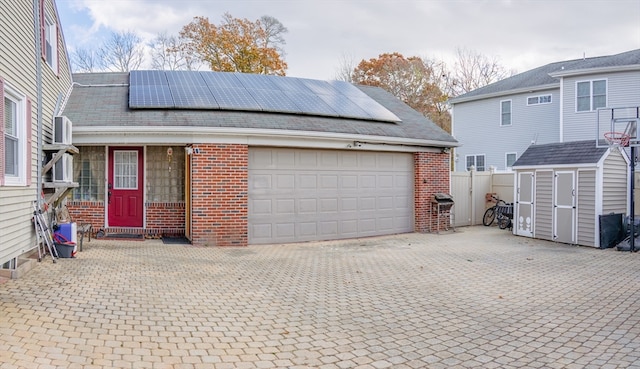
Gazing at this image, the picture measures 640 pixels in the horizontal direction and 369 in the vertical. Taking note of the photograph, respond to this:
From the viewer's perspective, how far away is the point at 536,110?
19547 mm

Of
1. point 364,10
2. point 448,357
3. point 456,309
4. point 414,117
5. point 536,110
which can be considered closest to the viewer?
point 448,357

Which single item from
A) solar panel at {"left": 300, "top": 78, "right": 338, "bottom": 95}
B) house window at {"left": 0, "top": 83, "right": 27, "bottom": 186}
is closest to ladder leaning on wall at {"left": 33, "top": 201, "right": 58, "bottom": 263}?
house window at {"left": 0, "top": 83, "right": 27, "bottom": 186}

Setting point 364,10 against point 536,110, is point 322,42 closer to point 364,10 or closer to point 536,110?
point 364,10

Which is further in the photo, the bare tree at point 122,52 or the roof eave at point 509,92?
the bare tree at point 122,52

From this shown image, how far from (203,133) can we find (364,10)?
1159 centimetres

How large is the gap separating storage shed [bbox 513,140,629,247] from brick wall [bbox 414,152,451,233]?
209 cm

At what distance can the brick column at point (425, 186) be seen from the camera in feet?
40.3

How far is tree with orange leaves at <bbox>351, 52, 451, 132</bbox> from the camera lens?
102 ft

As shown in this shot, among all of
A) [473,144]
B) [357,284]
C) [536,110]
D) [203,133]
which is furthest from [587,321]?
[473,144]

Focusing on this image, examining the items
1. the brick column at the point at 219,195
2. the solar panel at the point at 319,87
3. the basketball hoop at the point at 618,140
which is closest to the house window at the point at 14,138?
the brick column at the point at 219,195

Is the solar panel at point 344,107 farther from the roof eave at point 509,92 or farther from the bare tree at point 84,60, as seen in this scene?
the bare tree at point 84,60

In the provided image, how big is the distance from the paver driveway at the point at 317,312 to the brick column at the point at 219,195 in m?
1.04

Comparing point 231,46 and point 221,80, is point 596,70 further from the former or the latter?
point 231,46

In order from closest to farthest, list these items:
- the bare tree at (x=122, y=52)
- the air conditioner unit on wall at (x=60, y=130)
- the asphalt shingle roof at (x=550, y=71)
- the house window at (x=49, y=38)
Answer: the house window at (x=49, y=38)
the air conditioner unit on wall at (x=60, y=130)
the asphalt shingle roof at (x=550, y=71)
the bare tree at (x=122, y=52)
